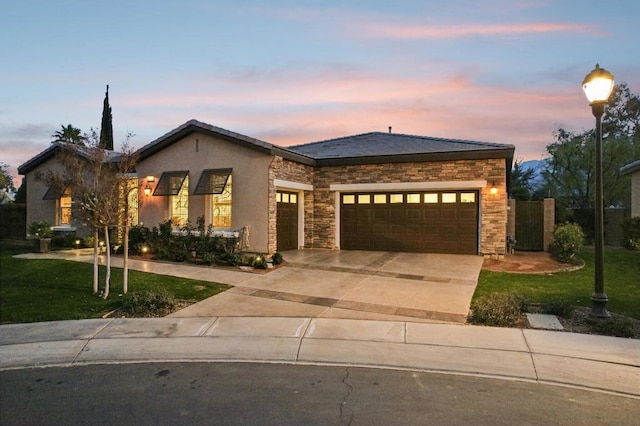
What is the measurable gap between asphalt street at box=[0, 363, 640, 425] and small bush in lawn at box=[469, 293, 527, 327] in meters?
2.32

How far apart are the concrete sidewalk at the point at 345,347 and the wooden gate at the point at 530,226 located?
39.3ft

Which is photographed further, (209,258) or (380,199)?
(380,199)

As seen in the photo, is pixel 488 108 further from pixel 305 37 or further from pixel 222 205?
pixel 222 205

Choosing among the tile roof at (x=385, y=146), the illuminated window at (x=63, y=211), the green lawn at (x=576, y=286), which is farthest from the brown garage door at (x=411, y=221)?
the illuminated window at (x=63, y=211)

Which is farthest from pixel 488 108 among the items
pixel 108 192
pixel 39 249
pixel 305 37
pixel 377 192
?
pixel 39 249

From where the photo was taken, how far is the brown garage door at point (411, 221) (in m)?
15.6

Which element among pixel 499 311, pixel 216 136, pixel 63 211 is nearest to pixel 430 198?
pixel 216 136

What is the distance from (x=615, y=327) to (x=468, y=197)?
30.1ft

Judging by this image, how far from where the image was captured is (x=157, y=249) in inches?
565

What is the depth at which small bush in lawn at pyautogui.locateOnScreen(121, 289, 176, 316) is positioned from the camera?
803cm

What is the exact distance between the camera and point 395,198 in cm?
1647

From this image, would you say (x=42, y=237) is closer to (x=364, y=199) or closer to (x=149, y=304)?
(x=149, y=304)

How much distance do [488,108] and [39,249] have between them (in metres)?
19.4

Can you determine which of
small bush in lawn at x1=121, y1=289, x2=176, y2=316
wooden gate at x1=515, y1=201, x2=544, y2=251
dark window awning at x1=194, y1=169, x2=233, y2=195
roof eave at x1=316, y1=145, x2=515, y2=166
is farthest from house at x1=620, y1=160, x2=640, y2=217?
small bush in lawn at x1=121, y1=289, x2=176, y2=316
